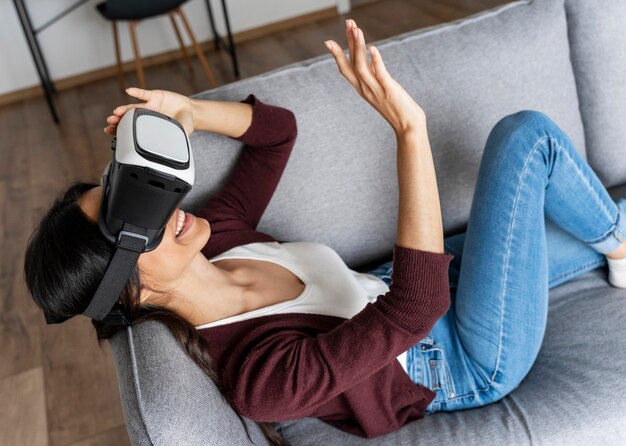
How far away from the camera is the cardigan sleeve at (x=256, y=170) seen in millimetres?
1227

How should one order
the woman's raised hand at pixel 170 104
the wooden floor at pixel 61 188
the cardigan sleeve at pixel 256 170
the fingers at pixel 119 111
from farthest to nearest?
the wooden floor at pixel 61 188 < the cardigan sleeve at pixel 256 170 < the woman's raised hand at pixel 170 104 < the fingers at pixel 119 111

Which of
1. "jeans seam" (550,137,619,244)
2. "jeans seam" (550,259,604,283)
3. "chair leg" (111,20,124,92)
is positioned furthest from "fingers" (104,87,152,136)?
"chair leg" (111,20,124,92)

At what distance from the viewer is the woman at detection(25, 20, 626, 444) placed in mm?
911

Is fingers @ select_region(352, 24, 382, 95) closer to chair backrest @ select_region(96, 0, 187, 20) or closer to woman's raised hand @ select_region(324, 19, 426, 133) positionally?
woman's raised hand @ select_region(324, 19, 426, 133)

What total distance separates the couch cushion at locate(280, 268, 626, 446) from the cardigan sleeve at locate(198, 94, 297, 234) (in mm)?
428

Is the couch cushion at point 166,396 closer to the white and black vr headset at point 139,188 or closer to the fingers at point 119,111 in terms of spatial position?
the white and black vr headset at point 139,188

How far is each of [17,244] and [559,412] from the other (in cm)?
226

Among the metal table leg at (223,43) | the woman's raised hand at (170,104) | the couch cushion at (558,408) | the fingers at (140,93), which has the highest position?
the fingers at (140,93)

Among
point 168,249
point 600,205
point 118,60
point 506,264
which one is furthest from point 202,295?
point 118,60

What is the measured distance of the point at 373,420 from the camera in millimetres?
1071

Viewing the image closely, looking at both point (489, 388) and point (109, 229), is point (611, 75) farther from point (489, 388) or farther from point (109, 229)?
point (109, 229)

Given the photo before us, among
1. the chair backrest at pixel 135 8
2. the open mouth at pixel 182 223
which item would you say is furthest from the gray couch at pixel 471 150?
the chair backrest at pixel 135 8

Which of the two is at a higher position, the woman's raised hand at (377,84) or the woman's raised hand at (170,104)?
the woman's raised hand at (377,84)

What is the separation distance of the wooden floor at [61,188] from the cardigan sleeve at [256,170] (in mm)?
573
